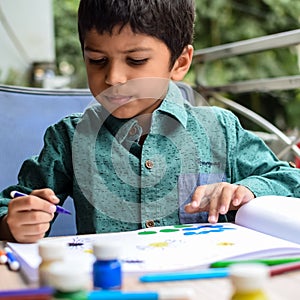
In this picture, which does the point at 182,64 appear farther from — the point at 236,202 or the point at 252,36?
the point at 252,36

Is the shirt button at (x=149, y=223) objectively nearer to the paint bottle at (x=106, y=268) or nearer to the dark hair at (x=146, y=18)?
the dark hair at (x=146, y=18)

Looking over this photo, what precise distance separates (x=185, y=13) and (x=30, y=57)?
115 inches

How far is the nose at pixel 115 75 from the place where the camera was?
0.96 metres

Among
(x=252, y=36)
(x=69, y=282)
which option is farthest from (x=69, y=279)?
(x=252, y=36)

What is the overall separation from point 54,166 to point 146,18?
29cm

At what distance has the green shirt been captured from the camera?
3.35 ft

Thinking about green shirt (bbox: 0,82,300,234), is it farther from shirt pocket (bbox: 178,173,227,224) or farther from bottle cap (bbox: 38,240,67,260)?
bottle cap (bbox: 38,240,67,260)

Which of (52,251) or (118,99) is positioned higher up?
(118,99)

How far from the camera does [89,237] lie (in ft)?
2.62

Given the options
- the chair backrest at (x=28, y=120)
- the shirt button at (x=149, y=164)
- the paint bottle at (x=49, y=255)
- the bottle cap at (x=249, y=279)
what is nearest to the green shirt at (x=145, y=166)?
the shirt button at (x=149, y=164)

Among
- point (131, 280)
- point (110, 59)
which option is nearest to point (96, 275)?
point (131, 280)

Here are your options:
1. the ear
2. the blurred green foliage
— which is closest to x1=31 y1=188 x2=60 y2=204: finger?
the ear

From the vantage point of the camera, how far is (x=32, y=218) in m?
0.80

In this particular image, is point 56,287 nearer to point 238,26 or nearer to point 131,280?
point 131,280
